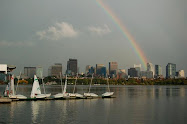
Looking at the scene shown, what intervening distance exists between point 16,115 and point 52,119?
26.1 feet

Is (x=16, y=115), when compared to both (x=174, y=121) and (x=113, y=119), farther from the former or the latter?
(x=174, y=121)

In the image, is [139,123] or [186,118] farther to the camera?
[186,118]

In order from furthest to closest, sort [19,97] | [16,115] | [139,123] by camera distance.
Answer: [19,97]
[16,115]
[139,123]

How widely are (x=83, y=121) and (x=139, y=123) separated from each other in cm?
818

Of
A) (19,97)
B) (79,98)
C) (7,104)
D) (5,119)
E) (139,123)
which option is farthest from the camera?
(79,98)

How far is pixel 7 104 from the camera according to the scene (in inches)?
2717

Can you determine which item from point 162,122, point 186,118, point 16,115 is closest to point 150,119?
point 162,122

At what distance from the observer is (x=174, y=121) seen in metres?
46.5

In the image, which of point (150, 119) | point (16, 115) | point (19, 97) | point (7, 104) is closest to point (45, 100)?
point (19, 97)

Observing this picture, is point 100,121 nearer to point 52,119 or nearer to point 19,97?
point 52,119

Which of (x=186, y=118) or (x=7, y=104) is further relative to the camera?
(x=7, y=104)

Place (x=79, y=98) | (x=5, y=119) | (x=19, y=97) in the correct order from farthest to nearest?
(x=79, y=98) < (x=19, y=97) < (x=5, y=119)

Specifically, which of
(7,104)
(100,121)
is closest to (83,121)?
(100,121)

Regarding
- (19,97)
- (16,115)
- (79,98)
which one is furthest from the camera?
(79,98)
